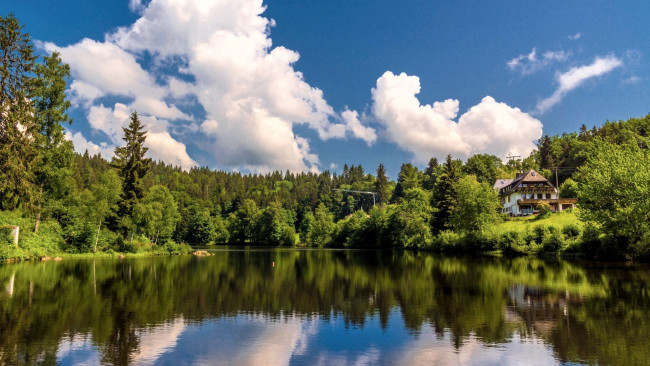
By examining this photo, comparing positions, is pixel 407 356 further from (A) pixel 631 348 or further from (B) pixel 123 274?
(B) pixel 123 274

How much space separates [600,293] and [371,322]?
1633cm

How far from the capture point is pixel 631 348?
14172 mm

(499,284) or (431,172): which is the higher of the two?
(431,172)

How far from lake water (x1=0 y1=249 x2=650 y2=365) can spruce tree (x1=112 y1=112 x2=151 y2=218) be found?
136 ft

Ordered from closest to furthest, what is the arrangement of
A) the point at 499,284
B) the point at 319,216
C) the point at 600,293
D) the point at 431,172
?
the point at 600,293, the point at 499,284, the point at 319,216, the point at 431,172

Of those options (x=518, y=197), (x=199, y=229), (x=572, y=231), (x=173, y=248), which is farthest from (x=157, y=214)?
(x=518, y=197)

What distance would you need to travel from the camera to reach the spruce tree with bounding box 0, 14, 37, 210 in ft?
151

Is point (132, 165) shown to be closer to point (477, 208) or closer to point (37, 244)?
point (37, 244)

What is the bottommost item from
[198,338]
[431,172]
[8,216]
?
[198,338]

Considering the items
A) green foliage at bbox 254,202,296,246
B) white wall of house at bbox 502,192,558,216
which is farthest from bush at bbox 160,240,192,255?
green foliage at bbox 254,202,296,246

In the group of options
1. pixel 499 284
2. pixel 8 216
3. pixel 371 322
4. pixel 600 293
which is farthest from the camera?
pixel 8 216

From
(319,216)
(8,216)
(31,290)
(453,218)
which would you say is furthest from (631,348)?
(319,216)

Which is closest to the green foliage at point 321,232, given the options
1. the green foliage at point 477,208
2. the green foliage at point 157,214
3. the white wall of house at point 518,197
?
the white wall of house at point 518,197

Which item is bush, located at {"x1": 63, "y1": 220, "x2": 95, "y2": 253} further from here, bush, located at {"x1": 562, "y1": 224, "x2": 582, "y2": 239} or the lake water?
bush, located at {"x1": 562, "y1": 224, "x2": 582, "y2": 239}
